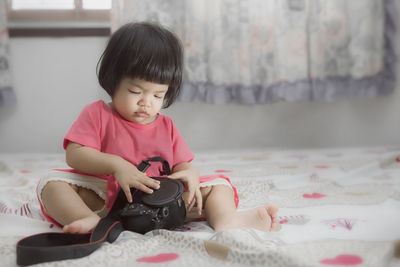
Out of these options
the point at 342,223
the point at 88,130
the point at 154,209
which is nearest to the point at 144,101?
the point at 88,130

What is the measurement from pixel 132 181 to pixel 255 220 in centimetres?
23

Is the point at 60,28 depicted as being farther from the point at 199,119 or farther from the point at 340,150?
the point at 340,150

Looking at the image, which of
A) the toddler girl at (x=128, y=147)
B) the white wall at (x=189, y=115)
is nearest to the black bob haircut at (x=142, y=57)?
the toddler girl at (x=128, y=147)

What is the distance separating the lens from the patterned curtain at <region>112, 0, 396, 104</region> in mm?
1901

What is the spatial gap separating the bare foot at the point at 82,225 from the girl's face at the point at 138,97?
0.23 meters

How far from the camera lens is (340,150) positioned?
1841mm

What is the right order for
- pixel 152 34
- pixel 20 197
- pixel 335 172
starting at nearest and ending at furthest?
pixel 152 34
pixel 20 197
pixel 335 172

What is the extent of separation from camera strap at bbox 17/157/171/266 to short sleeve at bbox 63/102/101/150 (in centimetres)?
13

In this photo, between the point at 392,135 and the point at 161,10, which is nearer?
the point at 161,10

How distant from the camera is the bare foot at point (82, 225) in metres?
0.68

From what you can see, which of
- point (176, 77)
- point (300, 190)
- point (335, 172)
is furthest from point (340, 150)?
point (176, 77)

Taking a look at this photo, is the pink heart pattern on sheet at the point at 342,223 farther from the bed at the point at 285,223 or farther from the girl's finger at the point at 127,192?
the girl's finger at the point at 127,192

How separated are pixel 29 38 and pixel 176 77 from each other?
1.44 meters

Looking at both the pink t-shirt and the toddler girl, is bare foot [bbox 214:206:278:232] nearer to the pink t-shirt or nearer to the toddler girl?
the toddler girl
